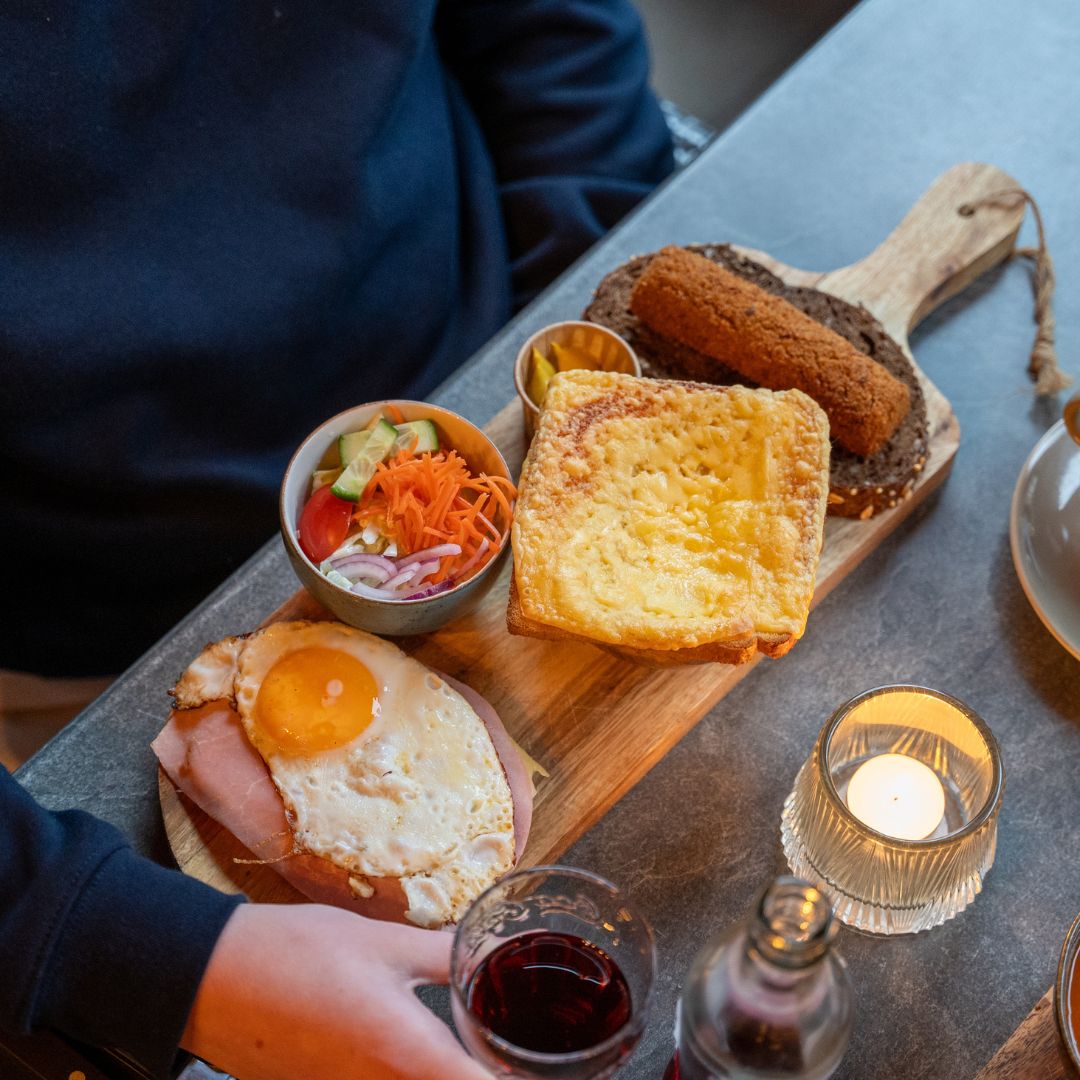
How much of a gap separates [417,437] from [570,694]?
0.43 meters

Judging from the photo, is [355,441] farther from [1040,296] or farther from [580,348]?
[1040,296]

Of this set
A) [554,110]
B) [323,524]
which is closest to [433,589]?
[323,524]

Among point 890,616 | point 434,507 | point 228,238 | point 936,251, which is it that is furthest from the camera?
point 936,251

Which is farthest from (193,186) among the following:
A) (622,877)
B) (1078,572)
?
(1078,572)

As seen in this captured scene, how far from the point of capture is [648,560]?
1.57 meters

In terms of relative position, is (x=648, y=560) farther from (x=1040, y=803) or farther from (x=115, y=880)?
(x=115, y=880)

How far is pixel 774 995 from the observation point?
3.52 feet

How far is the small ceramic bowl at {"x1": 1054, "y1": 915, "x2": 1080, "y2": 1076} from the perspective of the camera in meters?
1.23

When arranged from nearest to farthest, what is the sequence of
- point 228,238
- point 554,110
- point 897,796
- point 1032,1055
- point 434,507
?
point 1032,1055 → point 897,796 → point 434,507 → point 228,238 → point 554,110

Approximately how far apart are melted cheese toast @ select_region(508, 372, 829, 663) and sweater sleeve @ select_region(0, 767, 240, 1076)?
562mm

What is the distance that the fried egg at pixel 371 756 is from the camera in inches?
56.6

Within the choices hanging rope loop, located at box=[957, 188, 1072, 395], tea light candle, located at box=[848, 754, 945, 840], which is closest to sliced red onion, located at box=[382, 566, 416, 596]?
tea light candle, located at box=[848, 754, 945, 840]

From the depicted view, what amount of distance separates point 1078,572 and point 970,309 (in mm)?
605

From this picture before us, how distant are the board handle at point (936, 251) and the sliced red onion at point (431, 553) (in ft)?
2.86
